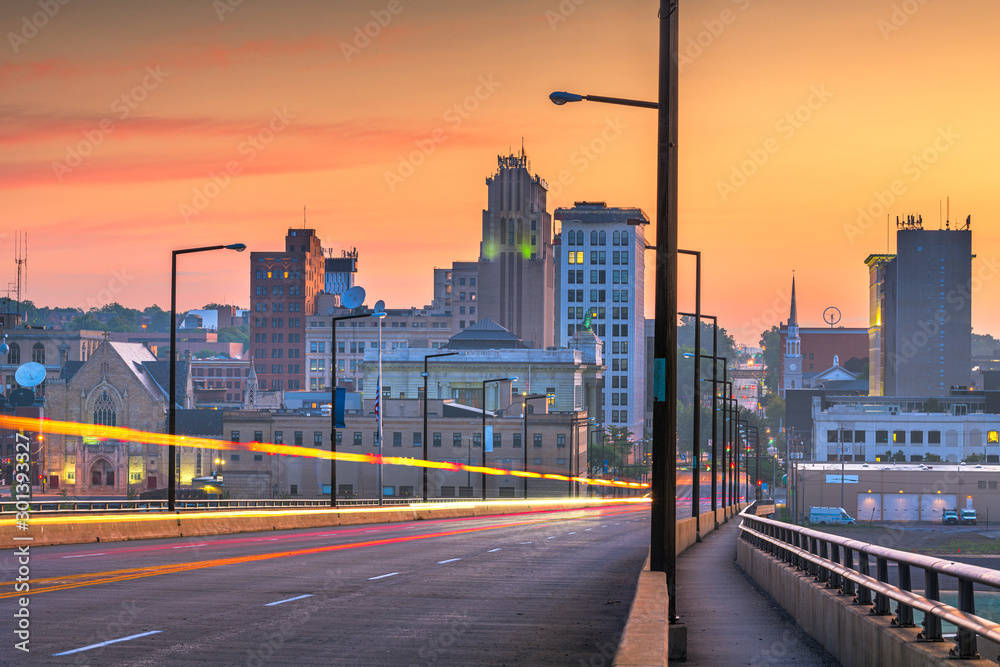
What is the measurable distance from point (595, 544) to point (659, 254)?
20.6 meters

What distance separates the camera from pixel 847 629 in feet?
40.4

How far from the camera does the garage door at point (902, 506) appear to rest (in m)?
123

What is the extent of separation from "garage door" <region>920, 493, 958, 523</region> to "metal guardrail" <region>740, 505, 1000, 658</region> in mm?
111320

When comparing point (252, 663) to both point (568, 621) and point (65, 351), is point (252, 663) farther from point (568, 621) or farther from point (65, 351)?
point (65, 351)

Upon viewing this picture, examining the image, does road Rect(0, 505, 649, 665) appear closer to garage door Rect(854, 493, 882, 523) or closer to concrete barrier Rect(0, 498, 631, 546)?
concrete barrier Rect(0, 498, 631, 546)

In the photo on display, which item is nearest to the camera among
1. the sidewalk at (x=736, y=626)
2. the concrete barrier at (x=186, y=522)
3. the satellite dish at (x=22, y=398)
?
the sidewalk at (x=736, y=626)

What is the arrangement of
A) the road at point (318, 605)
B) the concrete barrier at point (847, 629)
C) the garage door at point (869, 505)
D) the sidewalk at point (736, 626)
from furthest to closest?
the garage door at point (869, 505)
the sidewalk at point (736, 626)
the road at point (318, 605)
the concrete barrier at point (847, 629)

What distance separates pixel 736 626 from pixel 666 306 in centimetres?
509

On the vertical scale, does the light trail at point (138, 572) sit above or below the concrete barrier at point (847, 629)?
below

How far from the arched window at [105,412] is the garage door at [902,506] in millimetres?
92853

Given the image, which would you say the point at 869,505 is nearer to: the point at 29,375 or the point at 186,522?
the point at 29,375

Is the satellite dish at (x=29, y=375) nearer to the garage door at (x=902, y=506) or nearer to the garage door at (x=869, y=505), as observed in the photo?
the garage door at (x=869, y=505)

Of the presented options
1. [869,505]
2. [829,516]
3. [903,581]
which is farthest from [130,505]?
[869,505]

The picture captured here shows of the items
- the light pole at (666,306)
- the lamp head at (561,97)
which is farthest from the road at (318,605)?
the lamp head at (561,97)
